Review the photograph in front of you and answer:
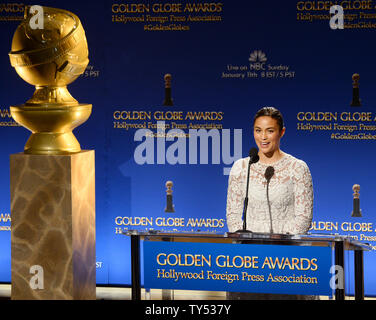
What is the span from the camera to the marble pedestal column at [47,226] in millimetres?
3639

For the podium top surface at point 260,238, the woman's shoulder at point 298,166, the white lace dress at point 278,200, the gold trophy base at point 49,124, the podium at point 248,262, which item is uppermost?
the gold trophy base at point 49,124

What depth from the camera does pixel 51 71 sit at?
3.66 meters

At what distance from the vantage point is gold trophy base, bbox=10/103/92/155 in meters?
3.67

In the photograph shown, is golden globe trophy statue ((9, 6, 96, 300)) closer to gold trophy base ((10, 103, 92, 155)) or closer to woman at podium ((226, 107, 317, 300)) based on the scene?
gold trophy base ((10, 103, 92, 155))

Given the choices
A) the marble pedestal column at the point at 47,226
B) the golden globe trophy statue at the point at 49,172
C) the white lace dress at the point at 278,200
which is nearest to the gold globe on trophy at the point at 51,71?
the golden globe trophy statue at the point at 49,172

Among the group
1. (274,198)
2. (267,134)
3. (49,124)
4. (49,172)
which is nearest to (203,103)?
(267,134)

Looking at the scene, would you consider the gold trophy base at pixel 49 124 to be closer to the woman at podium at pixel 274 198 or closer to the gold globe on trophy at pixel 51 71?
the gold globe on trophy at pixel 51 71

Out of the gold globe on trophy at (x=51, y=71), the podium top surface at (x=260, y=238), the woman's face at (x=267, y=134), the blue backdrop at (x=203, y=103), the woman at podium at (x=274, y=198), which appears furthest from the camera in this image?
the blue backdrop at (x=203, y=103)

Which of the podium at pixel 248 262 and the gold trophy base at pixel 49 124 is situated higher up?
the gold trophy base at pixel 49 124

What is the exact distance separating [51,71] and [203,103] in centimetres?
210

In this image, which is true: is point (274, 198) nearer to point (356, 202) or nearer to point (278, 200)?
point (278, 200)

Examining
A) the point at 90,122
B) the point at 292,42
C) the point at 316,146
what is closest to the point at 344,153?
the point at 316,146

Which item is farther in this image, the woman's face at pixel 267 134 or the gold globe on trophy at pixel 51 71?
the woman's face at pixel 267 134

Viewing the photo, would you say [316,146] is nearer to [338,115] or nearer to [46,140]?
[338,115]
